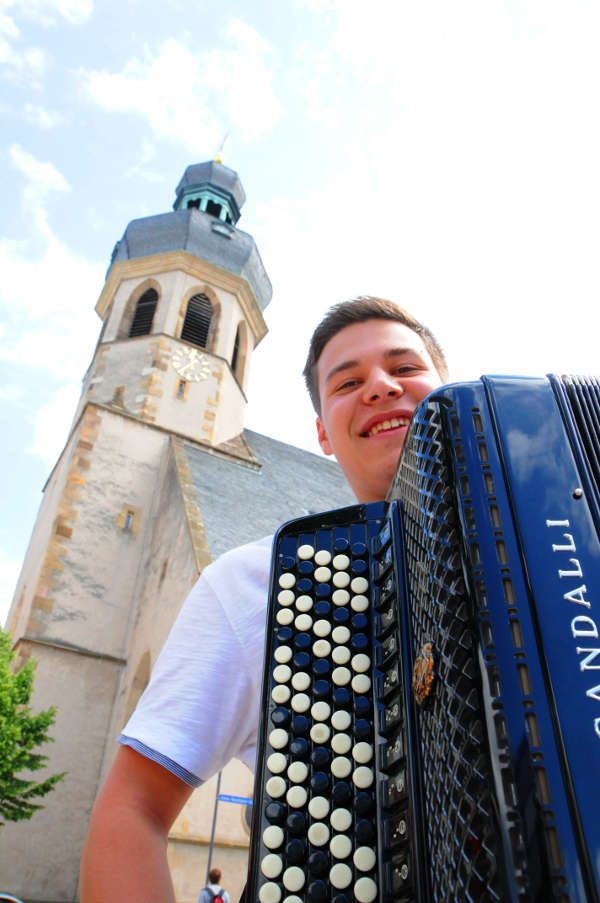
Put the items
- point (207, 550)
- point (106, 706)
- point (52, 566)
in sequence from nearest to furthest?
1. point (207, 550)
2. point (106, 706)
3. point (52, 566)

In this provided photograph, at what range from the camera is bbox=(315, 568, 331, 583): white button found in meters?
1.44

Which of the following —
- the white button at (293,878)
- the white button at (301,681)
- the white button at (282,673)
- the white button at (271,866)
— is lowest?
the white button at (293,878)

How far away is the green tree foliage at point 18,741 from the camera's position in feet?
31.1

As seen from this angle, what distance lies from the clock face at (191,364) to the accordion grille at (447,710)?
51.9 feet

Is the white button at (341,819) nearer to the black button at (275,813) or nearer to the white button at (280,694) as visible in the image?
the black button at (275,813)

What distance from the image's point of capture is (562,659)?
0.94 metres

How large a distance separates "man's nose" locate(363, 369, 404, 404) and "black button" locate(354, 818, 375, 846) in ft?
4.21

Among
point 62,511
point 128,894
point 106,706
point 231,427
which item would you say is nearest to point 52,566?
point 62,511

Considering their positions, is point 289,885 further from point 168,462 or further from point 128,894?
point 168,462

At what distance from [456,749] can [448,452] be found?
51 centimetres

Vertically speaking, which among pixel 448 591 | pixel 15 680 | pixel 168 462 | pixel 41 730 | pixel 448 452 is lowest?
pixel 448 591

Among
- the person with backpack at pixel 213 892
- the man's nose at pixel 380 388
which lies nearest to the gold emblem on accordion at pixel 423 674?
the man's nose at pixel 380 388

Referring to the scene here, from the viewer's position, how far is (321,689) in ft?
4.24

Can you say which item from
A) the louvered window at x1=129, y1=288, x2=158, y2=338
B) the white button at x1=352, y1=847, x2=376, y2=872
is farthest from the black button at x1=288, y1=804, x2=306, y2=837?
the louvered window at x1=129, y1=288, x2=158, y2=338
